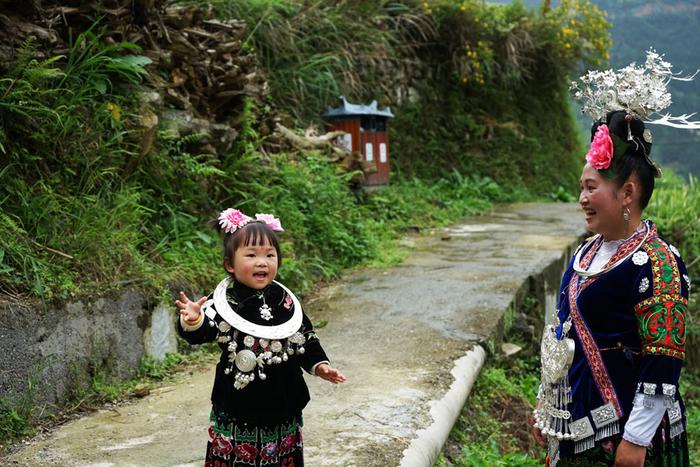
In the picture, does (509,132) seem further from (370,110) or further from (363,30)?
(370,110)

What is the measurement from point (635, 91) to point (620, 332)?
2.37 ft

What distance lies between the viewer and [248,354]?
8.02 ft

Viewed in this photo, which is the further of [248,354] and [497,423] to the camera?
[497,423]

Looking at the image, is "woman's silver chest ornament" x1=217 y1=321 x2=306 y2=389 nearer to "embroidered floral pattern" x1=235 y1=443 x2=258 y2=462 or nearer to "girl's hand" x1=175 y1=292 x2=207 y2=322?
"girl's hand" x1=175 y1=292 x2=207 y2=322

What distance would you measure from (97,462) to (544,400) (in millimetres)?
1787

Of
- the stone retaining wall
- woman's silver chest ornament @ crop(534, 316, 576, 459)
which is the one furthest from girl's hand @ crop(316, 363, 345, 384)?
the stone retaining wall

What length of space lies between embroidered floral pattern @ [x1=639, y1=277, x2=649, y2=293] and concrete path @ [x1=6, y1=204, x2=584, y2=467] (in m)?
1.34

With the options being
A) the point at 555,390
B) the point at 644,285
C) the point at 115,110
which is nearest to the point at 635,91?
the point at 644,285

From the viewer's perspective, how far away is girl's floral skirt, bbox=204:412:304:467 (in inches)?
97.4

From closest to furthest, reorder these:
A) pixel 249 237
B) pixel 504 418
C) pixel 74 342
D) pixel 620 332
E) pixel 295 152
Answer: pixel 620 332
pixel 249 237
pixel 74 342
pixel 504 418
pixel 295 152

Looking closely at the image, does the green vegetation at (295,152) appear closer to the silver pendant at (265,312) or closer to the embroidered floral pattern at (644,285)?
the silver pendant at (265,312)

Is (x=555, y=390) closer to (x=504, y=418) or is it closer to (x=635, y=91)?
(x=635, y=91)

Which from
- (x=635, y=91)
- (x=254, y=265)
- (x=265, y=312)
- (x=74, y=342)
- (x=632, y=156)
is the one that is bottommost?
(x=74, y=342)

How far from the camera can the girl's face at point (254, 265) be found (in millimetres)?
2529
